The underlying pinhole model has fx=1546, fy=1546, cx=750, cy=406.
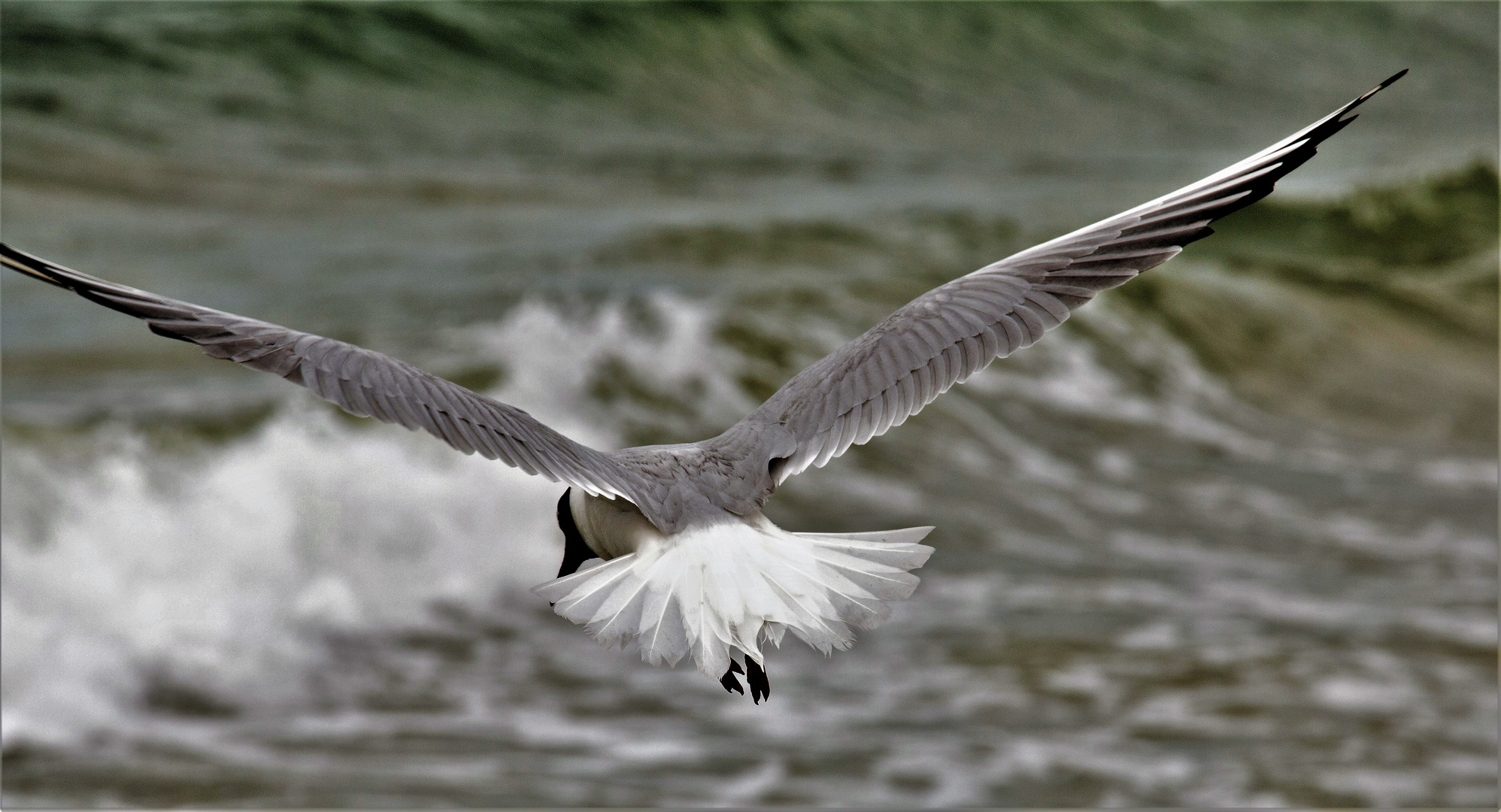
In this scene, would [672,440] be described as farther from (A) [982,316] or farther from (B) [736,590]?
(B) [736,590]

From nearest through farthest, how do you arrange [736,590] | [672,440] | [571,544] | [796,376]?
[736,590] → [571,544] → [796,376] → [672,440]

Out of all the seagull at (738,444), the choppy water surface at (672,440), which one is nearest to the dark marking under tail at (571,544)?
the seagull at (738,444)

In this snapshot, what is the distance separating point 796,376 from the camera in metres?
2.41

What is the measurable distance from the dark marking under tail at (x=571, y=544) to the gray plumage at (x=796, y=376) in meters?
0.11

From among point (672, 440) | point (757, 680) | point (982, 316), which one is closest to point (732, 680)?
point (757, 680)

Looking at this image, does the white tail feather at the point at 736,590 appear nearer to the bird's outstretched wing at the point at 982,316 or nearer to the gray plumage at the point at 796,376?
the gray plumage at the point at 796,376

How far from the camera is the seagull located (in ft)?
6.22

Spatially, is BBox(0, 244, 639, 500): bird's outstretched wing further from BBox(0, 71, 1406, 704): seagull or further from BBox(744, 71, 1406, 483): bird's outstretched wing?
BBox(744, 71, 1406, 483): bird's outstretched wing

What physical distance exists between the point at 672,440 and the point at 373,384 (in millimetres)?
6575

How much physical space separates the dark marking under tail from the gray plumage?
11 centimetres

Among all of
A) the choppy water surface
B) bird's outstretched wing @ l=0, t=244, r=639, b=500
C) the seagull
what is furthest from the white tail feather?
the choppy water surface

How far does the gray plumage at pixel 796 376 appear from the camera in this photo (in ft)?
6.37

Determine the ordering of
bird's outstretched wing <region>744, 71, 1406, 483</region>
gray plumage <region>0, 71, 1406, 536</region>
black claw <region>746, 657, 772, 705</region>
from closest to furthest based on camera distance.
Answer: black claw <region>746, 657, 772, 705</region> < gray plumage <region>0, 71, 1406, 536</region> < bird's outstretched wing <region>744, 71, 1406, 483</region>

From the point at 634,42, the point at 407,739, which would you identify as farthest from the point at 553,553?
the point at 634,42
